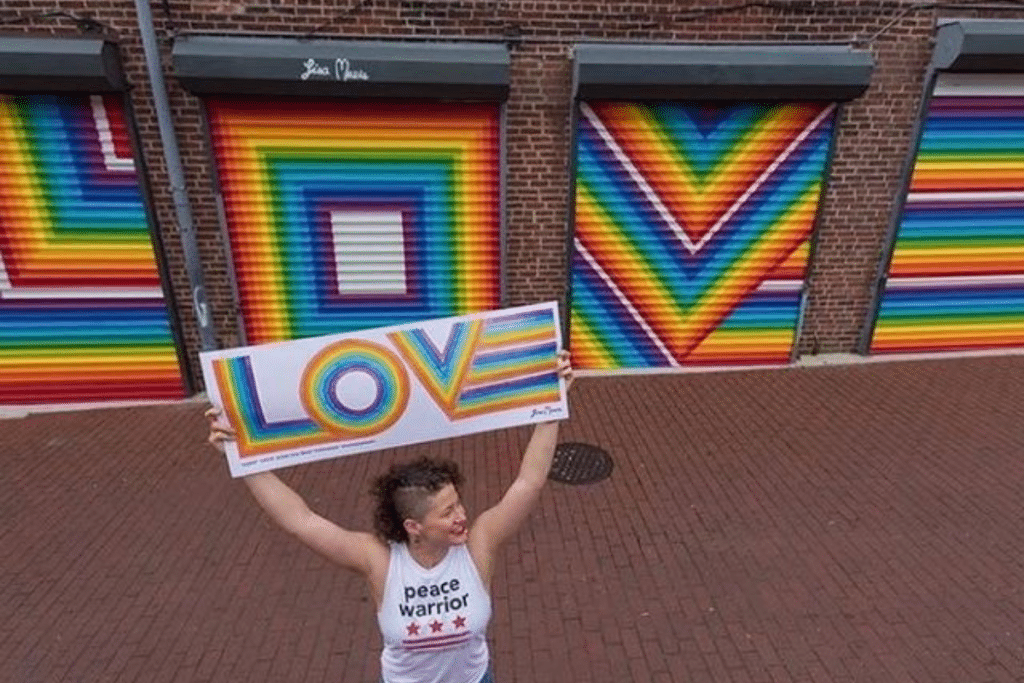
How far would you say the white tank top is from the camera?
2055 millimetres

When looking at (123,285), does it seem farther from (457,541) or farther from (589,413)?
(457,541)

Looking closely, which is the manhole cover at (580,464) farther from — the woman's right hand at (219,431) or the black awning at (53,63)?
the black awning at (53,63)

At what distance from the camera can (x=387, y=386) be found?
2.45 meters

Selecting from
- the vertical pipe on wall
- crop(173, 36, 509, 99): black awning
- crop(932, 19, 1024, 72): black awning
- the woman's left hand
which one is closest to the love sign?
the woman's left hand

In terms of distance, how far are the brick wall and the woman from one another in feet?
16.2

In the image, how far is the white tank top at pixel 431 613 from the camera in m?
2.05

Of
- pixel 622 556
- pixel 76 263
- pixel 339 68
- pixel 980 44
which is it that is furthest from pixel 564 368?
pixel 980 44

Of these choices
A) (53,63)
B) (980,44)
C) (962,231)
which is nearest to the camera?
(53,63)

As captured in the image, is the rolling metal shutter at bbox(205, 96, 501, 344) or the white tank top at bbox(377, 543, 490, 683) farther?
the rolling metal shutter at bbox(205, 96, 501, 344)

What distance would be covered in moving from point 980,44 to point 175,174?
760 cm

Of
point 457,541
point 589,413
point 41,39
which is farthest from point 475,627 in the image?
point 41,39

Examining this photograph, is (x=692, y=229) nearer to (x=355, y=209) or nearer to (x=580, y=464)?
(x=580, y=464)

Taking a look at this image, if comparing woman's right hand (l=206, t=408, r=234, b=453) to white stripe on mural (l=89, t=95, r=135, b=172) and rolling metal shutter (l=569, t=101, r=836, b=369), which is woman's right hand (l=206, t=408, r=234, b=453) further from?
rolling metal shutter (l=569, t=101, r=836, b=369)

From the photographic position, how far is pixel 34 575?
436cm
